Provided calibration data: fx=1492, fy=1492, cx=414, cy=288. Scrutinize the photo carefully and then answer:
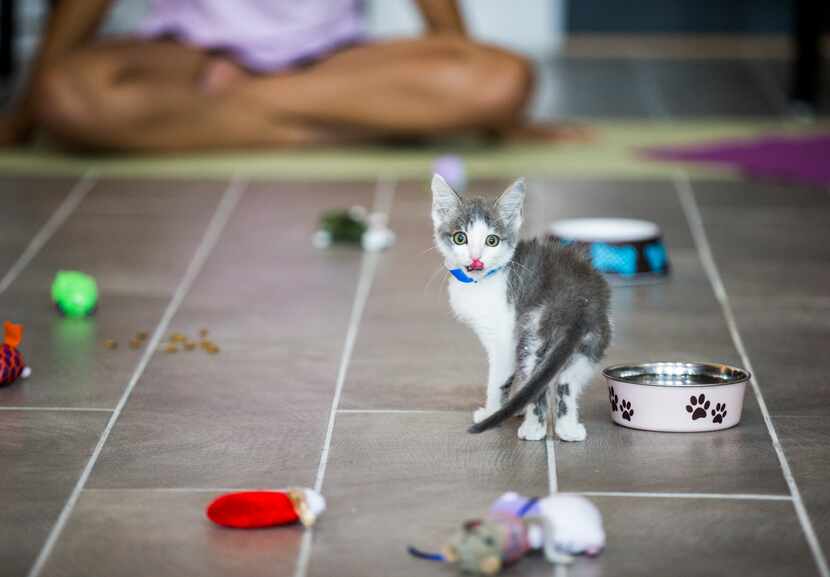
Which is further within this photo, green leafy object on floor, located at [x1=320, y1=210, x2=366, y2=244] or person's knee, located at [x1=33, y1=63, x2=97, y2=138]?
person's knee, located at [x1=33, y1=63, x2=97, y2=138]

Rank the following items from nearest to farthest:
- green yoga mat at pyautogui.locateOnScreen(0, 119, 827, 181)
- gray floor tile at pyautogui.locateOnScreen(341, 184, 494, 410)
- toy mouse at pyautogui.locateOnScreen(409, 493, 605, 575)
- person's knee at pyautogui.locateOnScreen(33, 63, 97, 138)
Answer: toy mouse at pyautogui.locateOnScreen(409, 493, 605, 575), gray floor tile at pyautogui.locateOnScreen(341, 184, 494, 410), green yoga mat at pyautogui.locateOnScreen(0, 119, 827, 181), person's knee at pyautogui.locateOnScreen(33, 63, 97, 138)

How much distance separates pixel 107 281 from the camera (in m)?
3.50

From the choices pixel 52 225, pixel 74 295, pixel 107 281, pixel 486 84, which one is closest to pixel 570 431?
pixel 74 295

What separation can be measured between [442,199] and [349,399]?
0.48 metres

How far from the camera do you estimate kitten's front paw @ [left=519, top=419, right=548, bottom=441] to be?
2379 mm

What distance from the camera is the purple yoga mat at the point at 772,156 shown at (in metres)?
4.59

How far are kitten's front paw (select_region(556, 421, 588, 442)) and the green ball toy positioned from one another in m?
1.24

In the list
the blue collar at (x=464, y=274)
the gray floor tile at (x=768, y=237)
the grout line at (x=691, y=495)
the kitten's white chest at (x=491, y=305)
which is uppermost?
the blue collar at (x=464, y=274)

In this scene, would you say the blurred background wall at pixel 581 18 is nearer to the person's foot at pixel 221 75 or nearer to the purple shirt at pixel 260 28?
the purple shirt at pixel 260 28

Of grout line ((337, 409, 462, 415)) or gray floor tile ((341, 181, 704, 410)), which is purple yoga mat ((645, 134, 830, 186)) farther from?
grout line ((337, 409, 462, 415))

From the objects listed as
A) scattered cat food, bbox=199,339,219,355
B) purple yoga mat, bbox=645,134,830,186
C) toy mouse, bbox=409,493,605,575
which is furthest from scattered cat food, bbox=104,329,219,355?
purple yoga mat, bbox=645,134,830,186

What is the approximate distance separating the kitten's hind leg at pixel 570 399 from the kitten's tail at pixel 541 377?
0.20 feet

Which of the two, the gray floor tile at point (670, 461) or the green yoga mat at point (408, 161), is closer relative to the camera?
the gray floor tile at point (670, 461)

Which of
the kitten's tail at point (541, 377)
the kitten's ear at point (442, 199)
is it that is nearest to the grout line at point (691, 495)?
the kitten's tail at point (541, 377)
